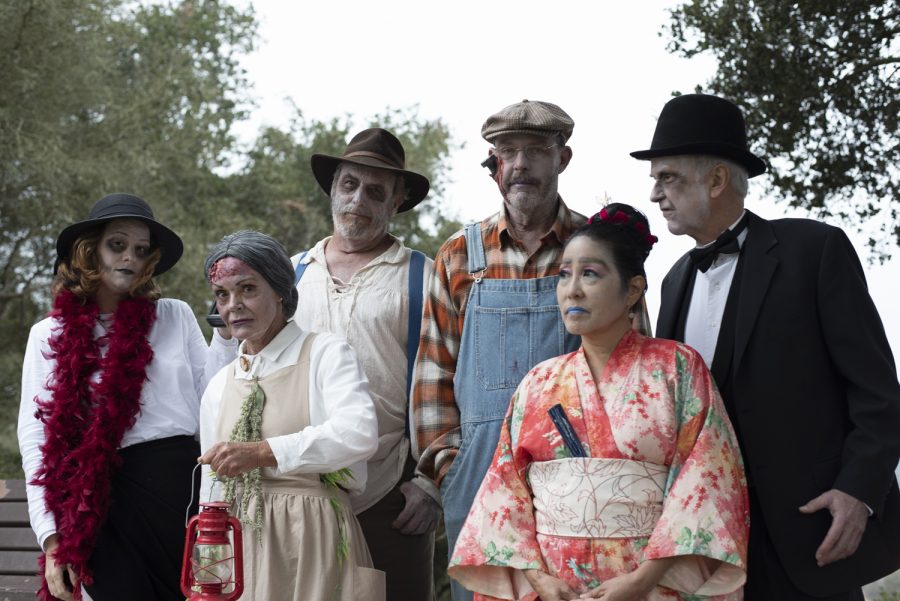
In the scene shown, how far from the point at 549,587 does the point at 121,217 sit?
239 cm

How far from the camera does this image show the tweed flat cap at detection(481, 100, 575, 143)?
4148 mm

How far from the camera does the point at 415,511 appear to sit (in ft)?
14.3

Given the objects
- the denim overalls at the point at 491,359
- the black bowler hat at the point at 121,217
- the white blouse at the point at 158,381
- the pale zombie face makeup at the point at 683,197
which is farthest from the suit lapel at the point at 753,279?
the black bowler hat at the point at 121,217

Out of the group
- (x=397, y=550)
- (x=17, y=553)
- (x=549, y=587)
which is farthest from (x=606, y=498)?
(x=17, y=553)

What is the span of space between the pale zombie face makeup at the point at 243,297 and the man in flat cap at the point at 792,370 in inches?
58.1

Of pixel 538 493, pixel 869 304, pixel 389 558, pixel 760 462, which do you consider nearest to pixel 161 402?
pixel 389 558

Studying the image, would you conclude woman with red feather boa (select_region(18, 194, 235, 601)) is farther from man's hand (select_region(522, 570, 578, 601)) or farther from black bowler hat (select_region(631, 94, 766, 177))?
black bowler hat (select_region(631, 94, 766, 177))

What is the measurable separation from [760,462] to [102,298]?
278 cm

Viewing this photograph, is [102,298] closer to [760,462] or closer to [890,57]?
[760,462]

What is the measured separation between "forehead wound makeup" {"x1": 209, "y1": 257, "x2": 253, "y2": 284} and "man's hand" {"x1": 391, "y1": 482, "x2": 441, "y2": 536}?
48.0 inches

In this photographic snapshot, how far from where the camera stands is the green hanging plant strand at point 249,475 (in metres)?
3.61

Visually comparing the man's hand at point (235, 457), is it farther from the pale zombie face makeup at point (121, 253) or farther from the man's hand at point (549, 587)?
the pale zombie face makeup at point (121, 253)

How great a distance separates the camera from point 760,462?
3.35 metres

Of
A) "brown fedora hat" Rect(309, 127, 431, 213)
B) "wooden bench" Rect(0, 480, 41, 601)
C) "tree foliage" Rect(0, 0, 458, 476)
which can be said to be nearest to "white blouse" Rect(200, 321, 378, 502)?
"brown fedora hat" Rect(309, 127, 431, 213)
